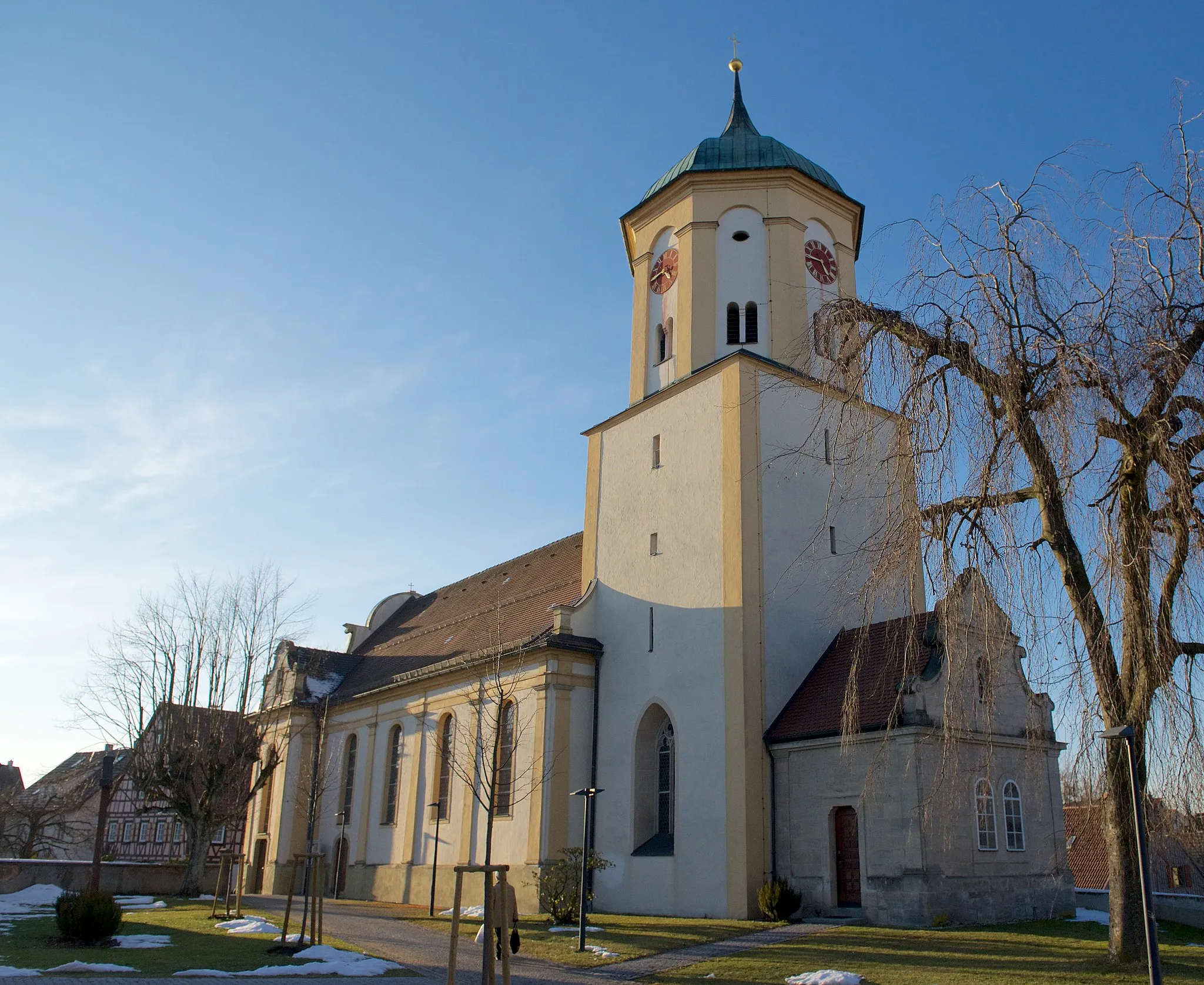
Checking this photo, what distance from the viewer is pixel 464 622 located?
34906 mm

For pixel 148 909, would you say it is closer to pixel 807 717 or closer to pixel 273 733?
pixel 273 733

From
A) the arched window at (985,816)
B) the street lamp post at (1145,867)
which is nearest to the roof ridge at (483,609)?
the arched window at (985,816)

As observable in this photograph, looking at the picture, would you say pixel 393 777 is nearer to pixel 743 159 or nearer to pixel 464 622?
pixel 464 622

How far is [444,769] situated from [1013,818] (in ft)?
50.0

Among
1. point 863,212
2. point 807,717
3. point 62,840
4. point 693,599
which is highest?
point 863,212

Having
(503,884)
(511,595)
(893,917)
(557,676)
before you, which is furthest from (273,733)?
(503,884)

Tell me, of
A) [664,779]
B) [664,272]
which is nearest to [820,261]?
[664,272]

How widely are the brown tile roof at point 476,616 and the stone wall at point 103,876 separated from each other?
7.55 meters

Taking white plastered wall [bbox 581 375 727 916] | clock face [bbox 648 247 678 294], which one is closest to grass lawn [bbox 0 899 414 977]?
white plastered wall [bbox 581 375 727 916]

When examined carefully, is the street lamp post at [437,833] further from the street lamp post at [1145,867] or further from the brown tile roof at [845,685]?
the street lamp post at [1145,867]

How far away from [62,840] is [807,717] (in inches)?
2096

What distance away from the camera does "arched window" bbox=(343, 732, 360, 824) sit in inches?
1312

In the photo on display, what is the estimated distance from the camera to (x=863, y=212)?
2828 cm

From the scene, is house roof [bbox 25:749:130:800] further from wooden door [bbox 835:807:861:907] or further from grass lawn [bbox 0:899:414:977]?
wooden door [bbox 835:807:861:907]
